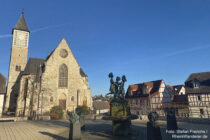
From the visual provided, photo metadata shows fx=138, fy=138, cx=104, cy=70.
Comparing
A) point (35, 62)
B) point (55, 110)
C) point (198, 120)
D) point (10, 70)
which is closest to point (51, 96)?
point (55, 110)

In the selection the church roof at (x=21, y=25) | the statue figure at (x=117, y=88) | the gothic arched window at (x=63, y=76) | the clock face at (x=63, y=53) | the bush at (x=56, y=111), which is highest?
the church roof at (x=21, y=25)

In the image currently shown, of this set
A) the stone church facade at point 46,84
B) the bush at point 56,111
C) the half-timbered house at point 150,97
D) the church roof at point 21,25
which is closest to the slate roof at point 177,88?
the half-timbered house at point 150,97

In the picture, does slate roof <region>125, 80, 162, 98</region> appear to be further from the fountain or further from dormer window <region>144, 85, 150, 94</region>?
the fountain

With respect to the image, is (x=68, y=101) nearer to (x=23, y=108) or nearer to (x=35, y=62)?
(x=23, y=108)

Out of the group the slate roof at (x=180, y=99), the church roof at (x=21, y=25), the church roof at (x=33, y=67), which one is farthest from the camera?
the church roof at (x=21, y=25)

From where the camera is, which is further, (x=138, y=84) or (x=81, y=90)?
(x=138, y=84)

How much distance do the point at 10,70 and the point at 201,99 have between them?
44.0 m

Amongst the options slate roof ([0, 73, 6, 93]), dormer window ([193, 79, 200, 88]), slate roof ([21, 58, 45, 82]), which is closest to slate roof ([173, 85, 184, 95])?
dormer window ([193, 79, 200, 88])

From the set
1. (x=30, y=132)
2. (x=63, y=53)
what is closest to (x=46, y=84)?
(x=63, y=53)

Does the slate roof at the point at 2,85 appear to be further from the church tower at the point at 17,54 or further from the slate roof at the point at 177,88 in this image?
the slate roof at the point at 177,88

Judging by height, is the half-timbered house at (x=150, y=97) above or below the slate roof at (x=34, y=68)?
below

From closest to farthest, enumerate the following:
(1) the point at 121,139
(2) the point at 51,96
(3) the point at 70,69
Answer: (1) the point at 121,139
(2) the point at 51,96
(3) the point at 70,69

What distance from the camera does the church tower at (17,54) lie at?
3481 cm

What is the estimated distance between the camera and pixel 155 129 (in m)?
7.35
